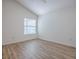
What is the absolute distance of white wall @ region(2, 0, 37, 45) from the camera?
4797 millimetres

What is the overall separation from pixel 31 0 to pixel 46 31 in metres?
2.55

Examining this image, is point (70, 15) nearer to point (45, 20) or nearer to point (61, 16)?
point (61, 16)

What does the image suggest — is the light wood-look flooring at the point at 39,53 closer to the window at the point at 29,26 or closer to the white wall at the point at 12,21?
the white wall at the point at 12,21

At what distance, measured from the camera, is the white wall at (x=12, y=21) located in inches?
189

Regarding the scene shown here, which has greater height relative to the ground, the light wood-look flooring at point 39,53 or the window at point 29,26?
the window at point 29,26

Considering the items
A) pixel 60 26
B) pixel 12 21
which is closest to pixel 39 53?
pixel 60 26

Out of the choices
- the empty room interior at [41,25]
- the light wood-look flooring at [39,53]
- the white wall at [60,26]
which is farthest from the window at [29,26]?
the light wood-look flooring at [39,53]

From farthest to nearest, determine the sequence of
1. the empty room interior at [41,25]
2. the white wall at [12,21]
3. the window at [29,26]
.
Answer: the window at [29,26] → the white wall at [12,21] → the empty room interior at [41,25]

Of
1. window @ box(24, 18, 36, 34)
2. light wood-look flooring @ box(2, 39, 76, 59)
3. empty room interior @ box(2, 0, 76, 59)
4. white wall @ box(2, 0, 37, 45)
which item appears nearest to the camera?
light wood-look flooring @ box(2, 39, 76, 59)

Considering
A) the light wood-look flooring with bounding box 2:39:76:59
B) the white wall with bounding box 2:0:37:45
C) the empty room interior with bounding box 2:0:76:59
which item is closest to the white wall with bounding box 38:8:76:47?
the empty room interior with bounding box 2:0:76:59

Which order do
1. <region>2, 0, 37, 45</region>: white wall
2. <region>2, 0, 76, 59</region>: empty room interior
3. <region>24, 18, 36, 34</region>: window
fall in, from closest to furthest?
<region>2, 0, 76, 59</region>: empty room interior < <region>2, 0, 37, 45</region>: white wall < <region>24, 18, 36, 34</region>: window

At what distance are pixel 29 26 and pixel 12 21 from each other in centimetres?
173

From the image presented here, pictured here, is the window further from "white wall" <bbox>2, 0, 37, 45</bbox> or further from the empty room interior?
"white wall" <bbox>2, 0, 37, 45</bbox>

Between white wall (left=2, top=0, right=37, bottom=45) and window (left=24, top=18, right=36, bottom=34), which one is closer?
white wall (left=2, top=0, right=37, bottom=45)
